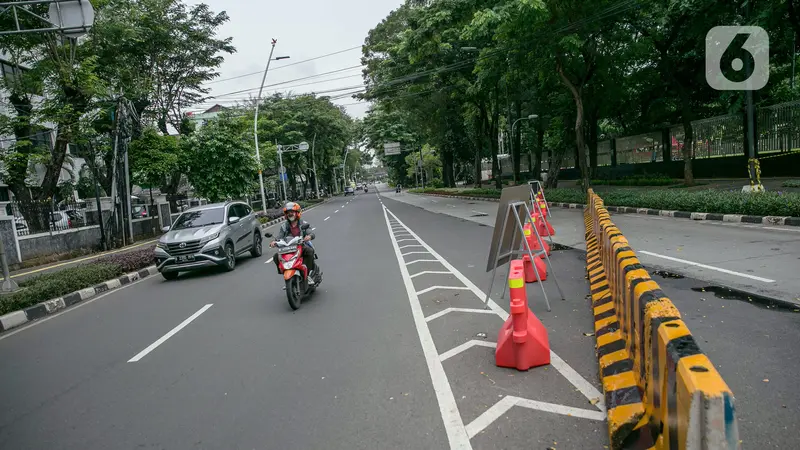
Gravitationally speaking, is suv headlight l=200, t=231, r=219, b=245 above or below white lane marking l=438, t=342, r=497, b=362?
above

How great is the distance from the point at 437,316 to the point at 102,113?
55.8 feet

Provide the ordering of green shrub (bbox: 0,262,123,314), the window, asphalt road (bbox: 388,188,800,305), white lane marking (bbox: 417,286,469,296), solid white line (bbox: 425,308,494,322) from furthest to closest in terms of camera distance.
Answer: the window
green shrub (bbox: 0,262,123,314)
white lane marking (bbox: 417,286,469,296)
asphalt road (bbox: 388,188,800,305)
solid white line (bbox: 425,308,494,322)

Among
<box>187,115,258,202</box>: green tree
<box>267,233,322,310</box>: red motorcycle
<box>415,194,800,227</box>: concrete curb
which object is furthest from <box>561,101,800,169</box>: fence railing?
<box>267,233,322,310</box>: red motorcycle

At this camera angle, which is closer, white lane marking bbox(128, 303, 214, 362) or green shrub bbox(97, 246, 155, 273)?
white lane marking bbox(128, 303, 214, 362)

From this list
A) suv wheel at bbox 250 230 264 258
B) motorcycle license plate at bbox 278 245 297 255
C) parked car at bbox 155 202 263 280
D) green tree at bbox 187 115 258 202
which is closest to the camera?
motorcycle license plate at bbox 278 245 297 255

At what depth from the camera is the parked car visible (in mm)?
10656

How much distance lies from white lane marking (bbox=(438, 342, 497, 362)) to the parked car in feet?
24.3

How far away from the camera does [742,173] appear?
861 inches

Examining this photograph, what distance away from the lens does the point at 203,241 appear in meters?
10.7

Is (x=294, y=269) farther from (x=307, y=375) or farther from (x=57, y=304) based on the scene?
(x=57, y=304)

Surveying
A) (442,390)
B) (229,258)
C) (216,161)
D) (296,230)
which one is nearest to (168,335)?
(296,230)

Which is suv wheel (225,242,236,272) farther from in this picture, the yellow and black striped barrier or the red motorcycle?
the yellow and black striped barrier
